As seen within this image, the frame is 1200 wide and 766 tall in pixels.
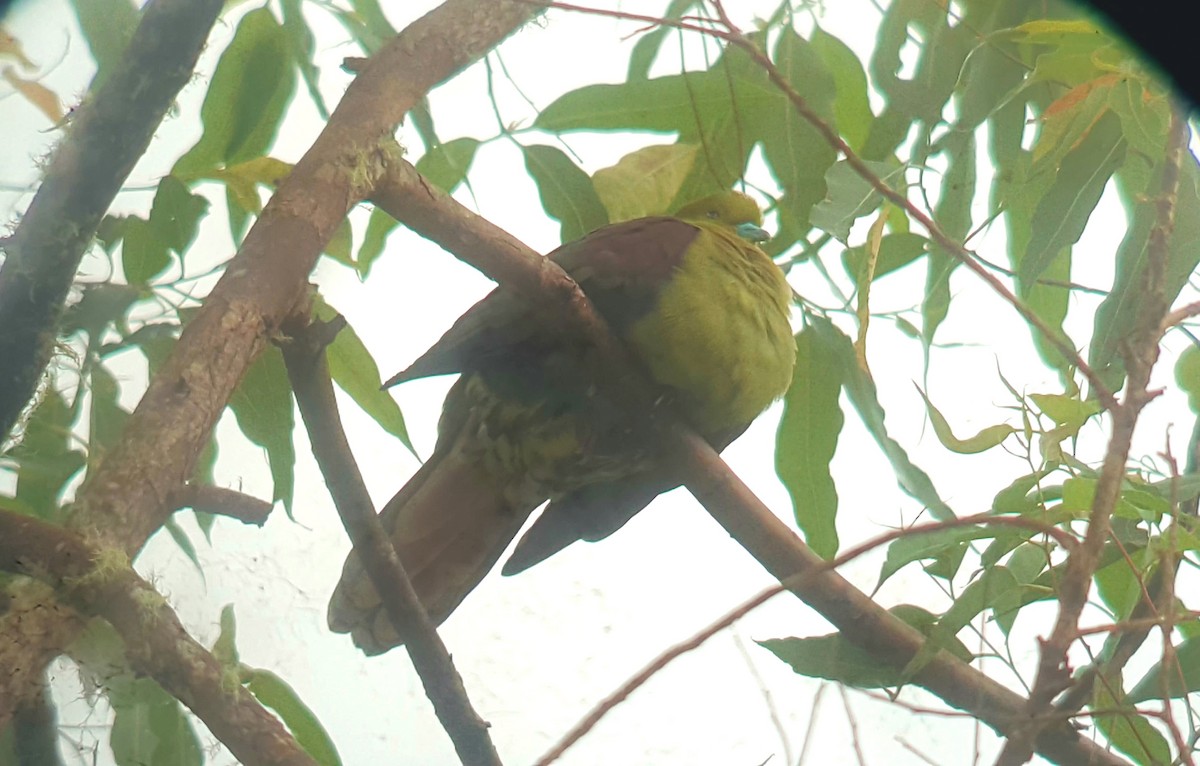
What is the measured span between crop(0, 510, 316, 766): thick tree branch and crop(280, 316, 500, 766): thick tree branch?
0.29 metres

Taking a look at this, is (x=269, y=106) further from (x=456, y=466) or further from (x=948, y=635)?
(x=948, y=635)

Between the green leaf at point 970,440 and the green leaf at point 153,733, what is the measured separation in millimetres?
1003

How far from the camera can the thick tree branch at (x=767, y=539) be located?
4.57 feet

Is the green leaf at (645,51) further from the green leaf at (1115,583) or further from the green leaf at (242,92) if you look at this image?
the green leaf at (1115,583)

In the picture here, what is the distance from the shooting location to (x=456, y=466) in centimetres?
187

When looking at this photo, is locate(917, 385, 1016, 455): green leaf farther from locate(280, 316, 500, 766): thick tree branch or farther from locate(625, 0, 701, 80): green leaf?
locate(625, 0, 701, 80): green leaf

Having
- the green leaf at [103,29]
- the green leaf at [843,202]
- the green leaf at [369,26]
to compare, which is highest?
the green leaf at [369,26]

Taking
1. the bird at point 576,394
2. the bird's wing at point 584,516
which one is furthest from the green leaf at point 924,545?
the bird's wing at point 584,516

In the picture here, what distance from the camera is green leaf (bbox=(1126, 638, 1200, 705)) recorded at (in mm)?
1291

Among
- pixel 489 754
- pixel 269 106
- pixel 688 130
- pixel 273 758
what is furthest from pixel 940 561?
pixel 269 106

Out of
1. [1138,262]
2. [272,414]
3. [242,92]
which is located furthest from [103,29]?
[1138,262]

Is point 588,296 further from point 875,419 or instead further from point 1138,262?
point 1138,262

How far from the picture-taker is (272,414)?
1.58 meters

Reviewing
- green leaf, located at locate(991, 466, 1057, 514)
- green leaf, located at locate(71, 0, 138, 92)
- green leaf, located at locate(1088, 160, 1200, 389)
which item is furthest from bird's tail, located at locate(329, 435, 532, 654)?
green leaf, located at locate(1088, 160, 1200, 389)
